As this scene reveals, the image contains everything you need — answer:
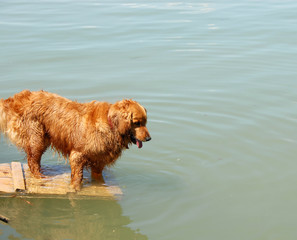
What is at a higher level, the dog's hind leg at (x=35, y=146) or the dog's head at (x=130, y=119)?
the dog's head at (x=130, y=119)

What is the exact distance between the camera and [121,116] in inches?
317

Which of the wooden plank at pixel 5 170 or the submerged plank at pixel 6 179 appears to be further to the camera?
the wooden plank at pixel 5 170

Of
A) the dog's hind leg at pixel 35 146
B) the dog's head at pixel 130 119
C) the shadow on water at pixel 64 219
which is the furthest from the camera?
the dog's hind leg at pixel 35 146

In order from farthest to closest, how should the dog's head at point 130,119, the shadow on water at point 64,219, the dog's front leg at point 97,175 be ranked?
the dog's front leg at point 97,175, the dog's head at point 130,119, the shadow on water at point 64,219

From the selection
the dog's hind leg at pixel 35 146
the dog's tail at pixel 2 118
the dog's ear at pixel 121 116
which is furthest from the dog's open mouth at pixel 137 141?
the dog's tail at pixel 2 118

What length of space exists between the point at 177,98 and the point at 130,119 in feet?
16.1

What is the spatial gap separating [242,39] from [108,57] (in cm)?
461

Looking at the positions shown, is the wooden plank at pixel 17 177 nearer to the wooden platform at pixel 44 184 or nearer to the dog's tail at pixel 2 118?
the wooden platform at pixel 44 184

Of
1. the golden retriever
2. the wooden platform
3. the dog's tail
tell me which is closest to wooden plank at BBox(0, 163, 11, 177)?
the wooden platform

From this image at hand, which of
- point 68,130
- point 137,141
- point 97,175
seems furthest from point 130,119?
point 97,175

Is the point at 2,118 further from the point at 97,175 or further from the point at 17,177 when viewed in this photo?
the point at 97,175

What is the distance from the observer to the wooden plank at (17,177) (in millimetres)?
8375

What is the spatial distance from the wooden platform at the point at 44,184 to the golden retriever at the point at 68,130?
0.16 metres

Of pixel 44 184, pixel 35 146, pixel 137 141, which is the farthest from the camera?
pixel 35 146
